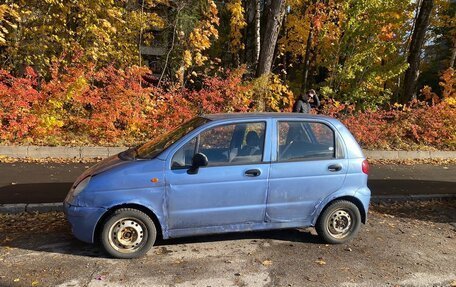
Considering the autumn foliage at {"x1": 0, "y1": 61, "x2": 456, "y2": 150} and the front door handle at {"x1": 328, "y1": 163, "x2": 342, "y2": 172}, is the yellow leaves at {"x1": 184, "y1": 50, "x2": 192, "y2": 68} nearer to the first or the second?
the autumn foliage at {"x1": 0, "y1": 61, "x2": 456, "y2": 150}

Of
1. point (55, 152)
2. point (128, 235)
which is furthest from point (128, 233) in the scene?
point (55, 152)

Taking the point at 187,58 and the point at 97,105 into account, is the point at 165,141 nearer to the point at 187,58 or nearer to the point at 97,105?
the point at 97,105

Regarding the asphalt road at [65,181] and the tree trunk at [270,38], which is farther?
the tree trunk at [270,38]

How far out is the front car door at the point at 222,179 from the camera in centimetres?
507

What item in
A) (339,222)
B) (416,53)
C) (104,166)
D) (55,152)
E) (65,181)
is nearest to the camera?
(104,166)

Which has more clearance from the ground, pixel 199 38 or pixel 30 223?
pixel 199 38

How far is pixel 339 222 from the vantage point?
5.74 m

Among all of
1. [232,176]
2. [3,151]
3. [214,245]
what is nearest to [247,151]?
[232,176]

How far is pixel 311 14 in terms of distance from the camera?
1783 centimetres

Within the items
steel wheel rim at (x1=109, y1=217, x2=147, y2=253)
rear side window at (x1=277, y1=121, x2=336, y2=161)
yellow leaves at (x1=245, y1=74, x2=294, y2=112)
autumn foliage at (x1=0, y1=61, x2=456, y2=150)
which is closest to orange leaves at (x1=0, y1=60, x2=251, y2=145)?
autumn foliage at (x1=0, y1=61, x2=456, y2=150)

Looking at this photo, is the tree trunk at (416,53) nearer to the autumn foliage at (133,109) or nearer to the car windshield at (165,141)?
the autumn foliage at (133,109)

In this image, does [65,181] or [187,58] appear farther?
[187,58]

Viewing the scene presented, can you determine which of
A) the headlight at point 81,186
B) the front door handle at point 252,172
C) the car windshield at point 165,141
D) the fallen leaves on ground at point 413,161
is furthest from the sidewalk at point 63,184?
the front door handle at point 252,172

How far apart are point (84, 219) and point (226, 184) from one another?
1.63 meters
